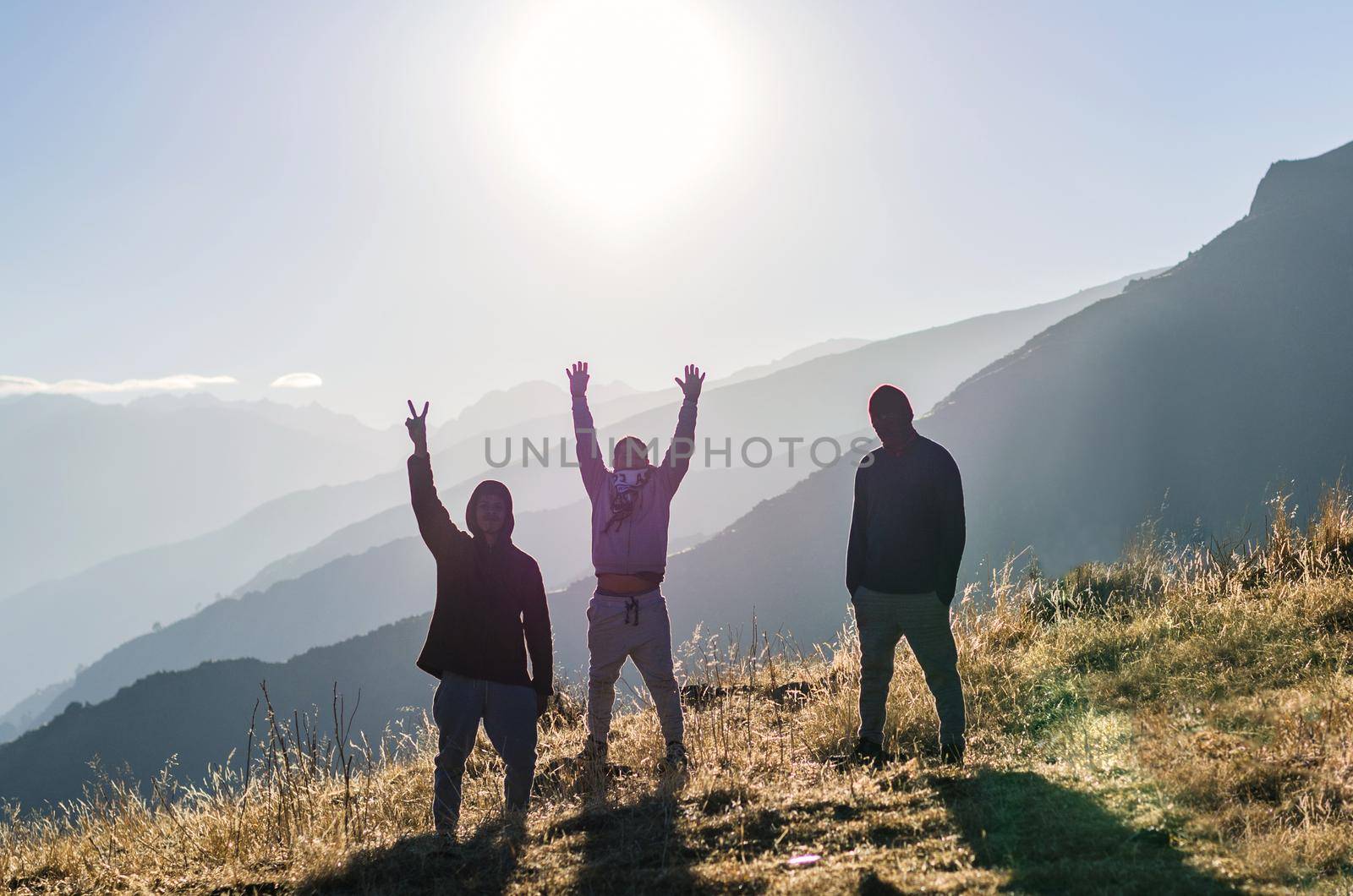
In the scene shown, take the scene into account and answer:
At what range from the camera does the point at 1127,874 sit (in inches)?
107

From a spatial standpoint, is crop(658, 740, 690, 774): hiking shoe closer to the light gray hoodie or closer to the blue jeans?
the blue jeans

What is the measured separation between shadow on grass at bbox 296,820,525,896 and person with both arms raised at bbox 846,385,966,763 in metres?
1.94

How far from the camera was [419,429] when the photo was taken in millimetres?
4742

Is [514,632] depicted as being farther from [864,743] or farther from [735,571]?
[735,571]

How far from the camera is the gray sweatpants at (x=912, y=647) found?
437 centimetres

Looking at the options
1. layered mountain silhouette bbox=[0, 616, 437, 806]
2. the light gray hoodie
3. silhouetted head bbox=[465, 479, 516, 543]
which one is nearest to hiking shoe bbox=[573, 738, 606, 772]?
the light gray hoodie

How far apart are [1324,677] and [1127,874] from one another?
258cm

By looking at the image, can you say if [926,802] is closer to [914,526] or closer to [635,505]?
[914,526]

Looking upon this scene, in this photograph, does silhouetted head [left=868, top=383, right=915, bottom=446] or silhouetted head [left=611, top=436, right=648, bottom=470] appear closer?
silhouetted head [left=868, top=383, right=915, bottom=446]

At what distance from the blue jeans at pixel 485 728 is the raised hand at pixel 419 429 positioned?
1232 mm

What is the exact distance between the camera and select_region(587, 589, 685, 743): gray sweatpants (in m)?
4.96

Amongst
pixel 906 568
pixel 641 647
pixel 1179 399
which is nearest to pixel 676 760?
pixel 641 647

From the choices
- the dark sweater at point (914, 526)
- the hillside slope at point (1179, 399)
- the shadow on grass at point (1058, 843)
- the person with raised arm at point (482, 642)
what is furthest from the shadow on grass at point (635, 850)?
the hillside slope at point (1179, 399)

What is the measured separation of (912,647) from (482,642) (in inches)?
89.9
